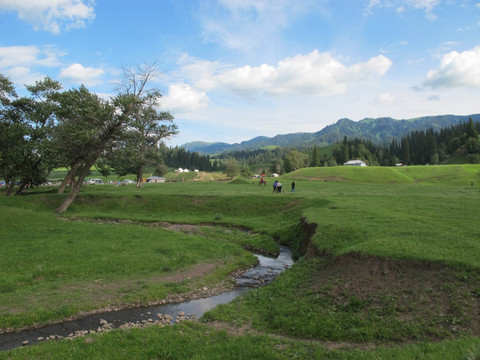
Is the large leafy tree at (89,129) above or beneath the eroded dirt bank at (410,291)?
above

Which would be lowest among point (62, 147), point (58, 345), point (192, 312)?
point (192, 312)

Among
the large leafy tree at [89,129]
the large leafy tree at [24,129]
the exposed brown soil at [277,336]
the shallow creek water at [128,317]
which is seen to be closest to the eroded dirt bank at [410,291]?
the exposed brown soil at [277,336]

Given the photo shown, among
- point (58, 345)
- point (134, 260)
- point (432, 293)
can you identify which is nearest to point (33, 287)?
point (134, 260)

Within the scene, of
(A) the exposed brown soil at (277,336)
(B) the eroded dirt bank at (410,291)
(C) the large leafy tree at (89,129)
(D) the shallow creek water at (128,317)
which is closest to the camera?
(A) the exposed brown soil at (277,336)

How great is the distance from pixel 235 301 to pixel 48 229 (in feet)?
67.9

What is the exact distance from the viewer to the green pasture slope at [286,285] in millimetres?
10172

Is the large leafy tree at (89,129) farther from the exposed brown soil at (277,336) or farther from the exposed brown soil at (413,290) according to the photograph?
the exposed brown soil at (413,290)

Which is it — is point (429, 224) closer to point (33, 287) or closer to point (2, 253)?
point (33, 287)

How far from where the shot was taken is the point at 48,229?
89.6 ft

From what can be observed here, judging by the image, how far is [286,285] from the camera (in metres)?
16.4

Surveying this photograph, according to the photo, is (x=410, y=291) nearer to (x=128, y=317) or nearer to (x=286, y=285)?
(x=286, y=285)

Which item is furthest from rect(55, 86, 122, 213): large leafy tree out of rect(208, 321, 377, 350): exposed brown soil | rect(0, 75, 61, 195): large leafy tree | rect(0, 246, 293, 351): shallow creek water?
rect(208, 321, 377, 350): exposed brown soil

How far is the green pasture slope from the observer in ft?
33.4

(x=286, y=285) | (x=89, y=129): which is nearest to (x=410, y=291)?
(x=286, y=285)
